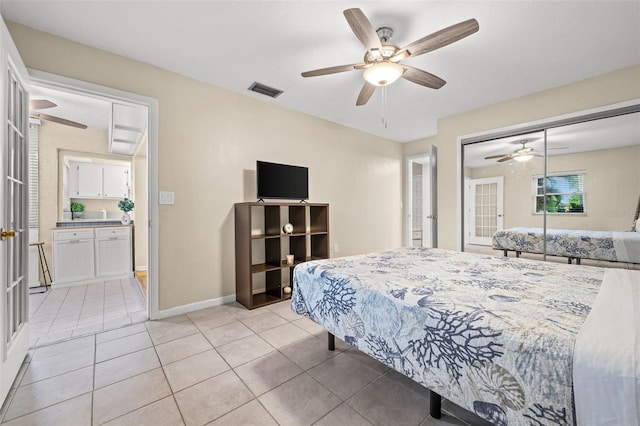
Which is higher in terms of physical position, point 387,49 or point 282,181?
point 387,49

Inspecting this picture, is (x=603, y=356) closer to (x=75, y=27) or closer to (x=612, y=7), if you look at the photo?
(x=612, y=7)

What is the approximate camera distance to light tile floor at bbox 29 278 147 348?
7.80 ft

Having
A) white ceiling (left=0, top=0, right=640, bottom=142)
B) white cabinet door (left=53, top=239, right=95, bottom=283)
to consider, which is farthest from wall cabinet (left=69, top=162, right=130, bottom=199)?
white ceiling (left=0, top=0, right=640, bottom=142)

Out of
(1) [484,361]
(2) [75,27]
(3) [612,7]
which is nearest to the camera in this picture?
(1) [484,361]

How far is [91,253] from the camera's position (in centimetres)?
397

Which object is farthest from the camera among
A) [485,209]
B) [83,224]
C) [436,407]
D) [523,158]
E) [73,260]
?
[83,224]

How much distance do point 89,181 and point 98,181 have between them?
123mm

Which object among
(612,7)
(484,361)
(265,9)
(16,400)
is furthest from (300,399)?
(612,7)

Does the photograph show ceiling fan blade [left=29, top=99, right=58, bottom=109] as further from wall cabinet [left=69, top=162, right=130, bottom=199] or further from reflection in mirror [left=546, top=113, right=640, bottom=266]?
reflection in mirror [left=546, top=113, right=640, bottom=266]

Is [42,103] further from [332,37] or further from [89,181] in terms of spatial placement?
[332,37]

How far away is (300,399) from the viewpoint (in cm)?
153

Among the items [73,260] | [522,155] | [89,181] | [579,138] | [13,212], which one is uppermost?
[579,138]

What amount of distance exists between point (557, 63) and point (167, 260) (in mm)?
4217

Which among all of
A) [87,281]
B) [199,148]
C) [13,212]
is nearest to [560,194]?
[199,148]
